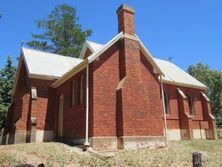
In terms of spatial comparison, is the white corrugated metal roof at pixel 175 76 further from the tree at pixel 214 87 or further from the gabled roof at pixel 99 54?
the tree at pixel 214 87

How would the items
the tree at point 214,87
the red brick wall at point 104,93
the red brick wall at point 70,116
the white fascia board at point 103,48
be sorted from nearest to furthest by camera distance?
1. the red brick wall at point 104,93
2. the white fascia board at point 103,48
3. the red brick wall at point 70,116
4. the tree at point 214,87

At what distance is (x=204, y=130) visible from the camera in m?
25.1

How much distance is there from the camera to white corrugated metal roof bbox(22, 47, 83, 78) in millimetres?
20203

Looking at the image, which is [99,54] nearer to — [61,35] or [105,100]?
[105,100]

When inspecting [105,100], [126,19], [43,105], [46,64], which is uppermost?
[126,19]

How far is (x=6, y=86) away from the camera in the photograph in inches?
1131

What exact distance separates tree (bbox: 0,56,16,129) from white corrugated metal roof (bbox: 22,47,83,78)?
7497 mm

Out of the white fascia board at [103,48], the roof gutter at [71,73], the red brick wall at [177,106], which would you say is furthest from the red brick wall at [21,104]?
the red brick wall at [177,106]

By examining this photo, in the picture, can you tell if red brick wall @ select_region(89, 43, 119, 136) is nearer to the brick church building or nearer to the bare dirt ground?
the brick church building

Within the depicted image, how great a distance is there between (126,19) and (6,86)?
18.2 metres

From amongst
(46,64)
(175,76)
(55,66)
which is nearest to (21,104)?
(46,64)

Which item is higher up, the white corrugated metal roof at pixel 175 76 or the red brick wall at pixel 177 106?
the white corrugated metal roof at pixel 175 76

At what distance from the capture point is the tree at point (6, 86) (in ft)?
90.0

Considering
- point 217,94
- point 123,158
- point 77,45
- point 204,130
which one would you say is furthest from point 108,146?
point 217,94
